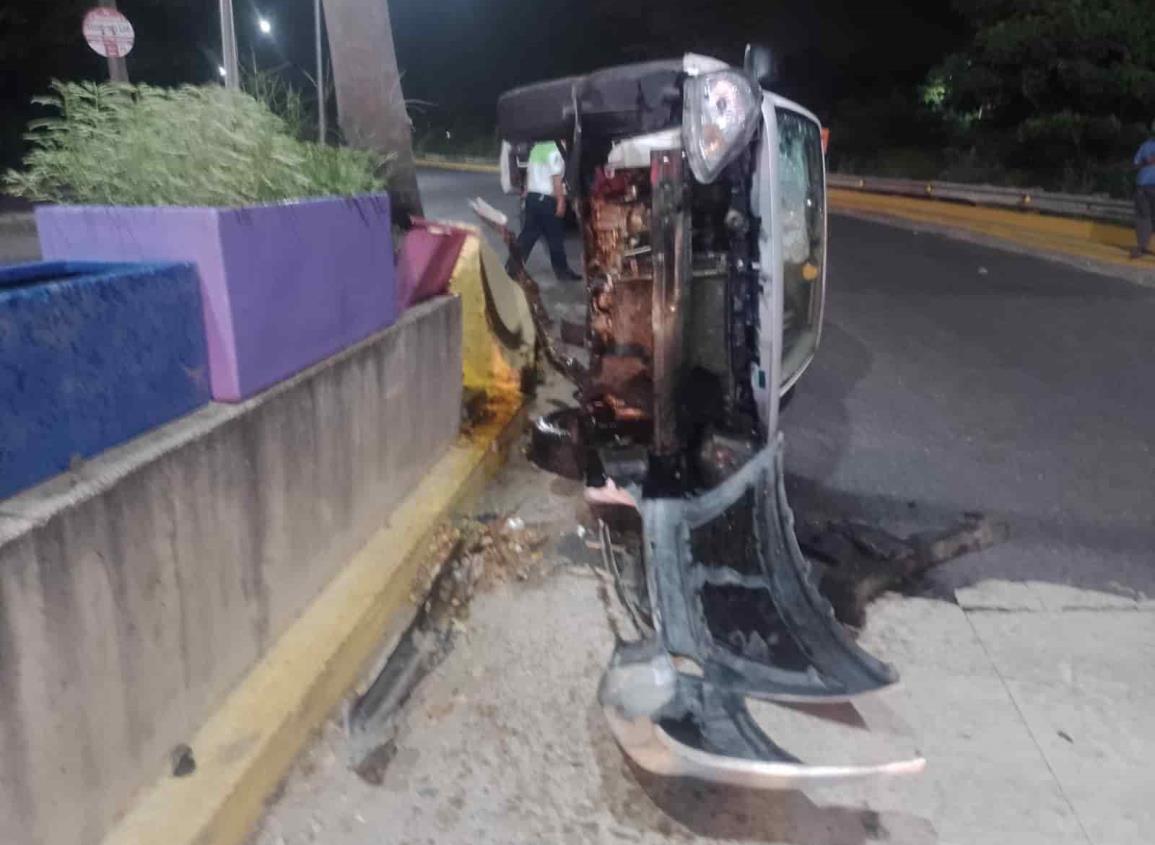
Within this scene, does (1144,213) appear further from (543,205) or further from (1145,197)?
(543,205)

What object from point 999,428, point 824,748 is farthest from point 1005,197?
Answer: point 824,748

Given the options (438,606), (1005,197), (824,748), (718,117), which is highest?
(718,117)

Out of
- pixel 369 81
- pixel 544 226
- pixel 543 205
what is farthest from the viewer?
→ pixel 544 226

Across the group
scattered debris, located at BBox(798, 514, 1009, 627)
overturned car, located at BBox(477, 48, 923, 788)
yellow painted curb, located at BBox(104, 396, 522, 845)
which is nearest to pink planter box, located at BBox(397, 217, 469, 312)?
overturned car, located at BBox(477, 48, 923, 788)

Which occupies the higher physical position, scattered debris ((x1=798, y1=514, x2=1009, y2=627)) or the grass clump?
the grass clump

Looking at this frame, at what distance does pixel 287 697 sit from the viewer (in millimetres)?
3062

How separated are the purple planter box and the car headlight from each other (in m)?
1.52

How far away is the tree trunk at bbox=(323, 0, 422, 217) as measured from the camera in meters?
6.53

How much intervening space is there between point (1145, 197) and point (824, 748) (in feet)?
41.7

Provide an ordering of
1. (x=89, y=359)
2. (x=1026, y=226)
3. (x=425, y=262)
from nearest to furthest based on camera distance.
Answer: (x=89, y=359) → (x=425, y=262) → (x=1026, y=226)

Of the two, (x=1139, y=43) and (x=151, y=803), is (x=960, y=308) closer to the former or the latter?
(x=151, y=803)

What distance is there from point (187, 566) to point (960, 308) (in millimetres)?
9576

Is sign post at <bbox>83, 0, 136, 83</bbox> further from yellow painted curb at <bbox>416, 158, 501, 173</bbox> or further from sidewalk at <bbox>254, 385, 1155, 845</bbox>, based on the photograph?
yellow painted curb at <bbox>416, 158, 501, 173</bbox>

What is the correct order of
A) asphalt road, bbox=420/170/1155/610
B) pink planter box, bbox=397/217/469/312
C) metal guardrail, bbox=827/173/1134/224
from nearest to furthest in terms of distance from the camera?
asphalt road, bbox=420/170/1155/610, pink planter box, bbox=397/217/469/312, metal guardrail, bbox=827/173/1134/224
